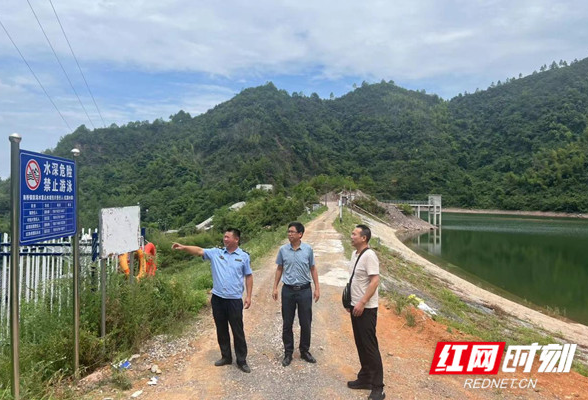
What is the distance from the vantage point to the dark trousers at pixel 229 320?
162 inches

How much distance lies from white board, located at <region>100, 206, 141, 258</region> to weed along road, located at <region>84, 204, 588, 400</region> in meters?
1.40

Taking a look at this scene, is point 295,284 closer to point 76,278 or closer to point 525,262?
point 76,278

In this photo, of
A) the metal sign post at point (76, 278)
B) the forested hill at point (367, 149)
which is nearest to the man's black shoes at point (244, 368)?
the metal sign post at point (76, 278)

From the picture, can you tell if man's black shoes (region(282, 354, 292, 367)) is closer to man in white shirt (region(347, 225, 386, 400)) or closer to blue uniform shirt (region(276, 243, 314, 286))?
blue uniform shirt (region(276, 243, 314, 286))

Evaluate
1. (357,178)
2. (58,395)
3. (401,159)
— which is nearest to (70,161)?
(58,395)

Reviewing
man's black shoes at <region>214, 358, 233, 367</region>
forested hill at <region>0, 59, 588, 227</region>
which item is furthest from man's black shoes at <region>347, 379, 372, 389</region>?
forested hill at <region>0, 59, 588, 227</region>

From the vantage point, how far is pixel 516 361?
16.2 ft

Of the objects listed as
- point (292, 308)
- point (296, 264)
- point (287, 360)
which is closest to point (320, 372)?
point (287, 360)

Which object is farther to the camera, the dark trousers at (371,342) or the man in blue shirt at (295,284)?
the man in blue shirt at (295,284)

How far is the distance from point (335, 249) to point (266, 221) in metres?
15.9

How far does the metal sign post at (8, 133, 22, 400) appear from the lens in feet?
8.75

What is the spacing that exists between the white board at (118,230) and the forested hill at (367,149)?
5177 centimetres

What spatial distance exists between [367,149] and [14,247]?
108 meters

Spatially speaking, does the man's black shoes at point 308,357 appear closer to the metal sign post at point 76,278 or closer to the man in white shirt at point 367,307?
the man in white shirt at point 367,307
